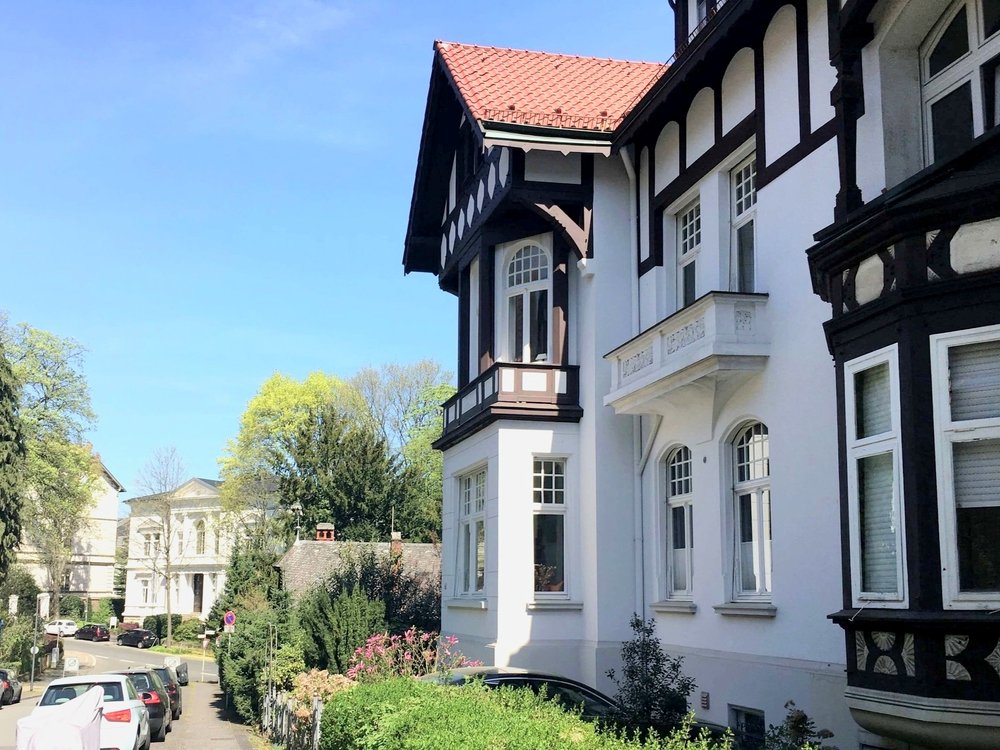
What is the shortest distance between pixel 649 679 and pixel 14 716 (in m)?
25.5

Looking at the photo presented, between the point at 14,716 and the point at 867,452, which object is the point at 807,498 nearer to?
the point at 867,452

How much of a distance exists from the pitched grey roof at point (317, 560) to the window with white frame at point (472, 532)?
1936 cm

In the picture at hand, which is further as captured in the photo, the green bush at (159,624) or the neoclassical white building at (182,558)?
the neoclassical white building at (182,558)

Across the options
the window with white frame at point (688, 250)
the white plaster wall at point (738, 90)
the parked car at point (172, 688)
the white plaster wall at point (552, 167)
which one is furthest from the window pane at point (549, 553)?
the parked car at point (172, 688)

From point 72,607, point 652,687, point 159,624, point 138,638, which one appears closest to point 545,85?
point 652,687

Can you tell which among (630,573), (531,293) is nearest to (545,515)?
(630,573)

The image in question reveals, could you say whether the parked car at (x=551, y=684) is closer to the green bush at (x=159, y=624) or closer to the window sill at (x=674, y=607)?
the window sill at (x=674, y=607)

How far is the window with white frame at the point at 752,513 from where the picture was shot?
46.3 ft

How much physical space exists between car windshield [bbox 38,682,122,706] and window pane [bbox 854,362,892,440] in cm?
1502

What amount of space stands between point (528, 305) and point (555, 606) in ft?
18.1

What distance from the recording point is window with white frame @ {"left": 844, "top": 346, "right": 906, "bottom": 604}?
8977mm

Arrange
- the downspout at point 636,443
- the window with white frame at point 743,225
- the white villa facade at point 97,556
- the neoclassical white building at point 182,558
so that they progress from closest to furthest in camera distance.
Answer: the window with white frame at point 743,225 → the downspout at point 636,443 → the neoclassical white building at point 182,558 → the white villa facade at point 97,556

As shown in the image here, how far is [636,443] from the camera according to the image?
18359 millimetres

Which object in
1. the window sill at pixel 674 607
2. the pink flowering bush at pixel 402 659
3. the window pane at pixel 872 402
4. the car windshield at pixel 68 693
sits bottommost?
the car windshield at pixel 68 693
